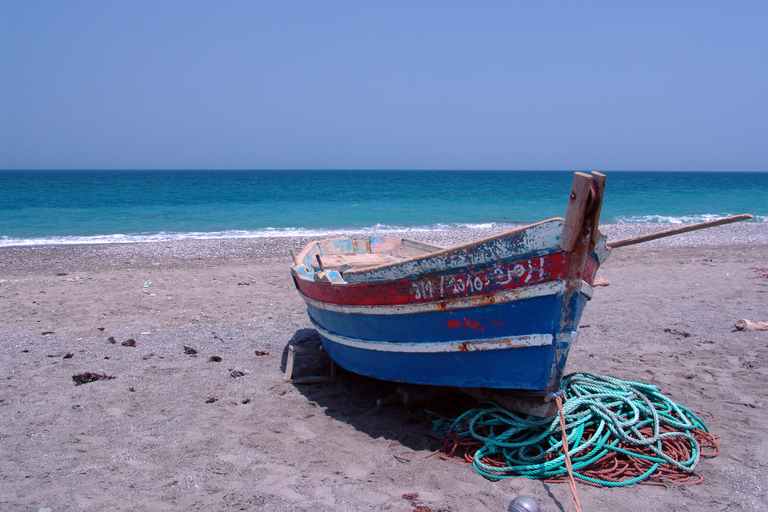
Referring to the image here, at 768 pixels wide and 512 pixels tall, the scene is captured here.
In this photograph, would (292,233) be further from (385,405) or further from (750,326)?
(750,326)

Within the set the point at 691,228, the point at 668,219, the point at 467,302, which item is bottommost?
the point at 668,219

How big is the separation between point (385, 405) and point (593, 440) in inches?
74.9

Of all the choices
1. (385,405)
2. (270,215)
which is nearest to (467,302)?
(385,405)

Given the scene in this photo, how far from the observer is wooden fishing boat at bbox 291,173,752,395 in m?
3.22

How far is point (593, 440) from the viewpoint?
369cm

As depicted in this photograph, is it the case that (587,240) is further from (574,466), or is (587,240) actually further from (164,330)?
(164,330)

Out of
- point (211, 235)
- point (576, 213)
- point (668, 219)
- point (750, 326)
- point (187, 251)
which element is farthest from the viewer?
point (668, 219)

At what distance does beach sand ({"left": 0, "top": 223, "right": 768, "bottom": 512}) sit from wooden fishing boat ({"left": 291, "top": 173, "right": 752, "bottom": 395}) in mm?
726

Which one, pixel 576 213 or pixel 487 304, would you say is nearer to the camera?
pixel 576 213

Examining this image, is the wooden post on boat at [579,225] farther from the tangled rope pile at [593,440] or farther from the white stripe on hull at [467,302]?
the tangled rope pile at [593,440]

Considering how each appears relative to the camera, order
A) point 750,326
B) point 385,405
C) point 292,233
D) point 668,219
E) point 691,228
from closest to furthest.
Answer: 1. point 691,228
2. point 385,405
3. point 750,326
4. point 292,233
5. point 668,219

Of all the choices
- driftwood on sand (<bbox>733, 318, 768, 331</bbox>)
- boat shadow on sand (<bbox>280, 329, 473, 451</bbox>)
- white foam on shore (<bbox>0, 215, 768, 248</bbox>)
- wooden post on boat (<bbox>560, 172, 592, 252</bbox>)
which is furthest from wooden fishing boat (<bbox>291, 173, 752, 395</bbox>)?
white foam on shore (<bbox>0, 215, 768, 248</bbox>)

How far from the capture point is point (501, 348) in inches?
141

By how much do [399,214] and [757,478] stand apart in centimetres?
2444
